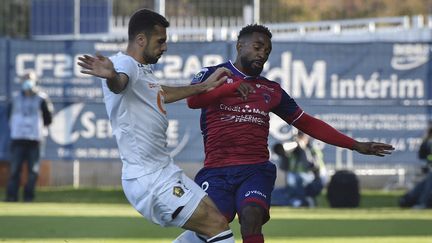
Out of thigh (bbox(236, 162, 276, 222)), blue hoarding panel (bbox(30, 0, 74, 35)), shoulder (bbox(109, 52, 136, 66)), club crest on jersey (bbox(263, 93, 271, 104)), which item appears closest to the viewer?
shoulder (bbox(109, 52, 136, 66))

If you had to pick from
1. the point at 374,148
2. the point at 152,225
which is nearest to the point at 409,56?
the point at 152,225

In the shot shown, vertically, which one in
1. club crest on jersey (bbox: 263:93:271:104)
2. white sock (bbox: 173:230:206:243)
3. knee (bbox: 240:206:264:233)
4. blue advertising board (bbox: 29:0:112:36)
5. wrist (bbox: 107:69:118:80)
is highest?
blue advertising board (bbox: 29:0:112:36)

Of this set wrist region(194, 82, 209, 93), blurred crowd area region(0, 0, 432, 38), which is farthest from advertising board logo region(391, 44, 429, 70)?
wrist region(194, 82, 209, 93)

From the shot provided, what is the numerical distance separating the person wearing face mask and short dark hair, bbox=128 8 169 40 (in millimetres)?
13637

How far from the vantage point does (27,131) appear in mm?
22172

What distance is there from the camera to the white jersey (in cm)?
851

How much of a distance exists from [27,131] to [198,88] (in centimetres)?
1337

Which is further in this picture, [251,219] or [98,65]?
[251,219]

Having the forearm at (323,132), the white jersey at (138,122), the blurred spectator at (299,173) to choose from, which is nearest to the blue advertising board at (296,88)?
the blurred spectator at (299,173)

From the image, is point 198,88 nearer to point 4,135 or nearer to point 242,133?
point 242,133

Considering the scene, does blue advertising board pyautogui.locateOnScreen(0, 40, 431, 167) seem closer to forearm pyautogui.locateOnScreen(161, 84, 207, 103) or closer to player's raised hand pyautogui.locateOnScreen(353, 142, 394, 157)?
player's raised hand pyautogui.locateOnScreen(353, 142, 394, 157)

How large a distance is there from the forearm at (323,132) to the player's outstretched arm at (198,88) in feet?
3.33

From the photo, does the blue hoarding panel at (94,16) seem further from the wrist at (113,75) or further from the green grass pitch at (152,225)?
the wrist at (113,75)

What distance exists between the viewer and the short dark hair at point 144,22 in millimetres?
8688
